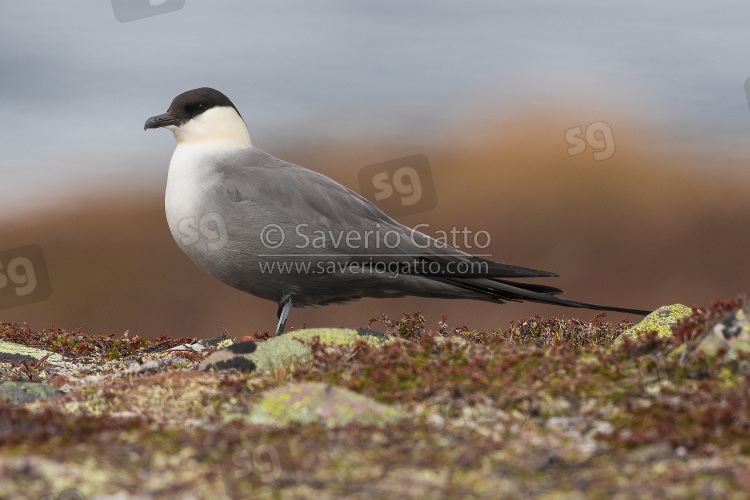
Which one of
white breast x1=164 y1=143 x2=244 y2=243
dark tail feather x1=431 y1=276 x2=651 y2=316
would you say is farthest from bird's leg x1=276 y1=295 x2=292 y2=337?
dark tail feather x1=431 y1=276 x2=651 y2=316

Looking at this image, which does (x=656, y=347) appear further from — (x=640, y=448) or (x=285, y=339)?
(x=285, y=339)

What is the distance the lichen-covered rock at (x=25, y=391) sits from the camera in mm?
5152

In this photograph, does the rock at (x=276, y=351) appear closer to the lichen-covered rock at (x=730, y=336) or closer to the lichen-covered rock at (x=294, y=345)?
the lichen-covered rock at (x=294, y=345)

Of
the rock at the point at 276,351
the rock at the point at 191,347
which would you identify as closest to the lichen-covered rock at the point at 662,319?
the rock at the point at 276,351

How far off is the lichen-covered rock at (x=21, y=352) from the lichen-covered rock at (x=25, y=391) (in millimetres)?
1814

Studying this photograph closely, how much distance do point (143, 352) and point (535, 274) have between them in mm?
3706

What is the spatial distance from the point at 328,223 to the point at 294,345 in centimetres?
176

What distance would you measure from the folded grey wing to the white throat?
15.0 inches

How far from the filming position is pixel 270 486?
2.88 m

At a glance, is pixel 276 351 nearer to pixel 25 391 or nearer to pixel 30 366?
pixel 25 391

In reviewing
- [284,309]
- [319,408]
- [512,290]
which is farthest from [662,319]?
[319,408]

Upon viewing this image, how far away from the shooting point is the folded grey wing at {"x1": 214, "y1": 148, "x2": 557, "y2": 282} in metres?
6.70

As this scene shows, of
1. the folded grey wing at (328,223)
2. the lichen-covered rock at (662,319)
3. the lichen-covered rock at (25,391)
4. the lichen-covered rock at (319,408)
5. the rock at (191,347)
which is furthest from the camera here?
the rock at (191,347)

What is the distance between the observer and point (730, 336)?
4332 millimetres
